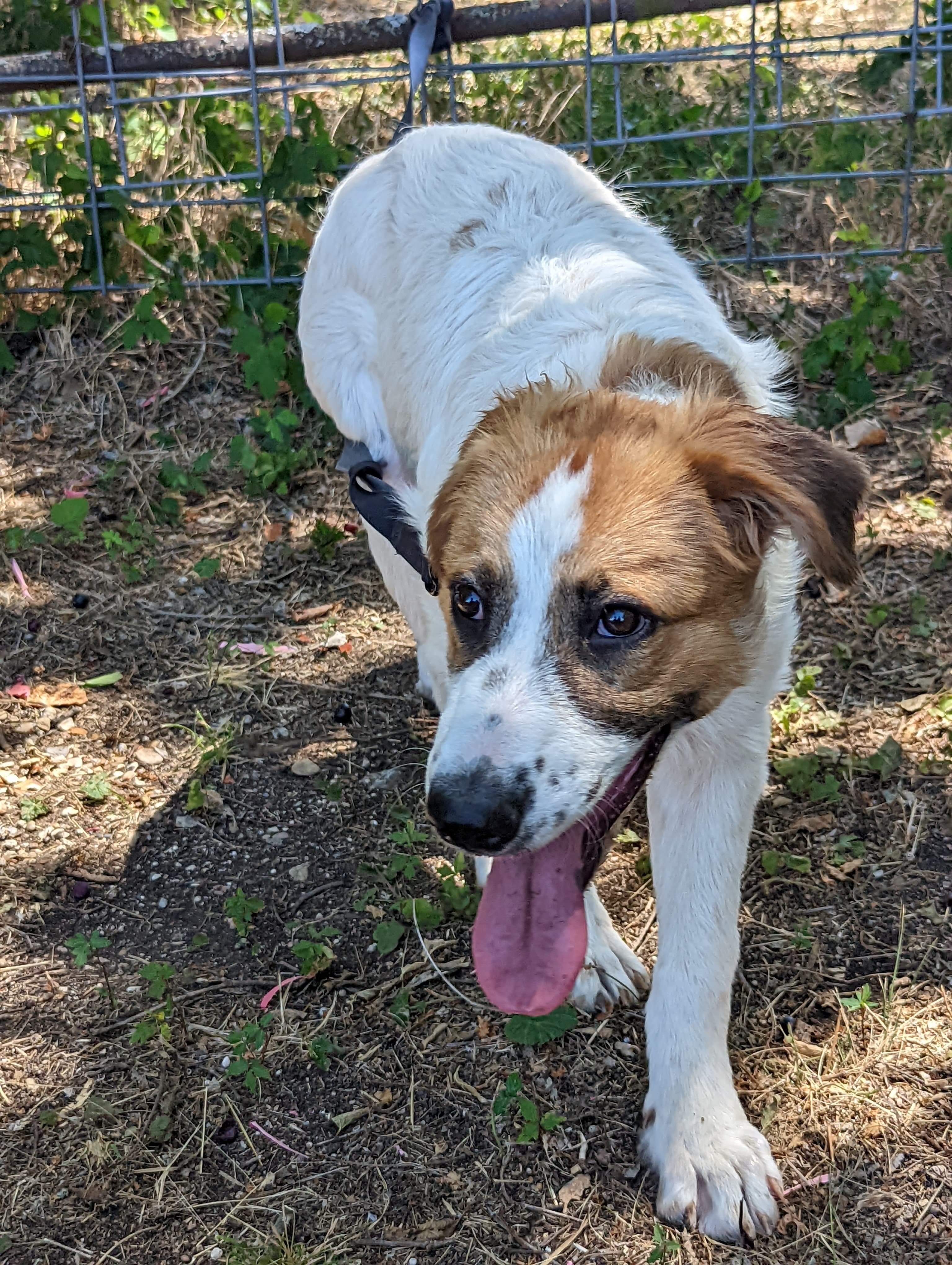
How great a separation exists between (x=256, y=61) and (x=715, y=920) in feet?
14.4

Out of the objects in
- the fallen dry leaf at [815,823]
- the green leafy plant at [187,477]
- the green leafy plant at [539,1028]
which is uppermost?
the green leafy plant at [187,477]

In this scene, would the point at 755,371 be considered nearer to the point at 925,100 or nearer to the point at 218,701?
the point at 218,701

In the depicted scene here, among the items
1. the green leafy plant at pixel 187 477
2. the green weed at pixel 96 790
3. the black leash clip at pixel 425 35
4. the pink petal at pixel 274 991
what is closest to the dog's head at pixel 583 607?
the pink petal at pixel 274 991

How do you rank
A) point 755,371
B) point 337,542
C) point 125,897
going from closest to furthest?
point 755,371 < point 125,897 < point 337,542

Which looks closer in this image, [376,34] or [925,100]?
[376,34]

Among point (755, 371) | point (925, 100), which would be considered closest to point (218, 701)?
point (755, 371)

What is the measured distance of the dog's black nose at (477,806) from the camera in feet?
6.74

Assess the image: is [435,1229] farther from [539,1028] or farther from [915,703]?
[915,703]

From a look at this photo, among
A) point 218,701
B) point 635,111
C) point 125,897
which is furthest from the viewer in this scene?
point 635,111

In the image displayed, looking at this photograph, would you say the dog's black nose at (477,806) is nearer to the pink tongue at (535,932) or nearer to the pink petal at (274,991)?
the pink tongue at (535,932)

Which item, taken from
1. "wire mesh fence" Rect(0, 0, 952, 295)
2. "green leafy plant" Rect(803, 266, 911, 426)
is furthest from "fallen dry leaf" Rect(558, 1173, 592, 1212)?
"wire mesh fence" Rect(0, 0, 952, 295)

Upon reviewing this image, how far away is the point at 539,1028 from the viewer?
273 centimetres

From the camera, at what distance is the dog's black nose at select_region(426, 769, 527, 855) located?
2.05 m

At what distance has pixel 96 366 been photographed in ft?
17.7
